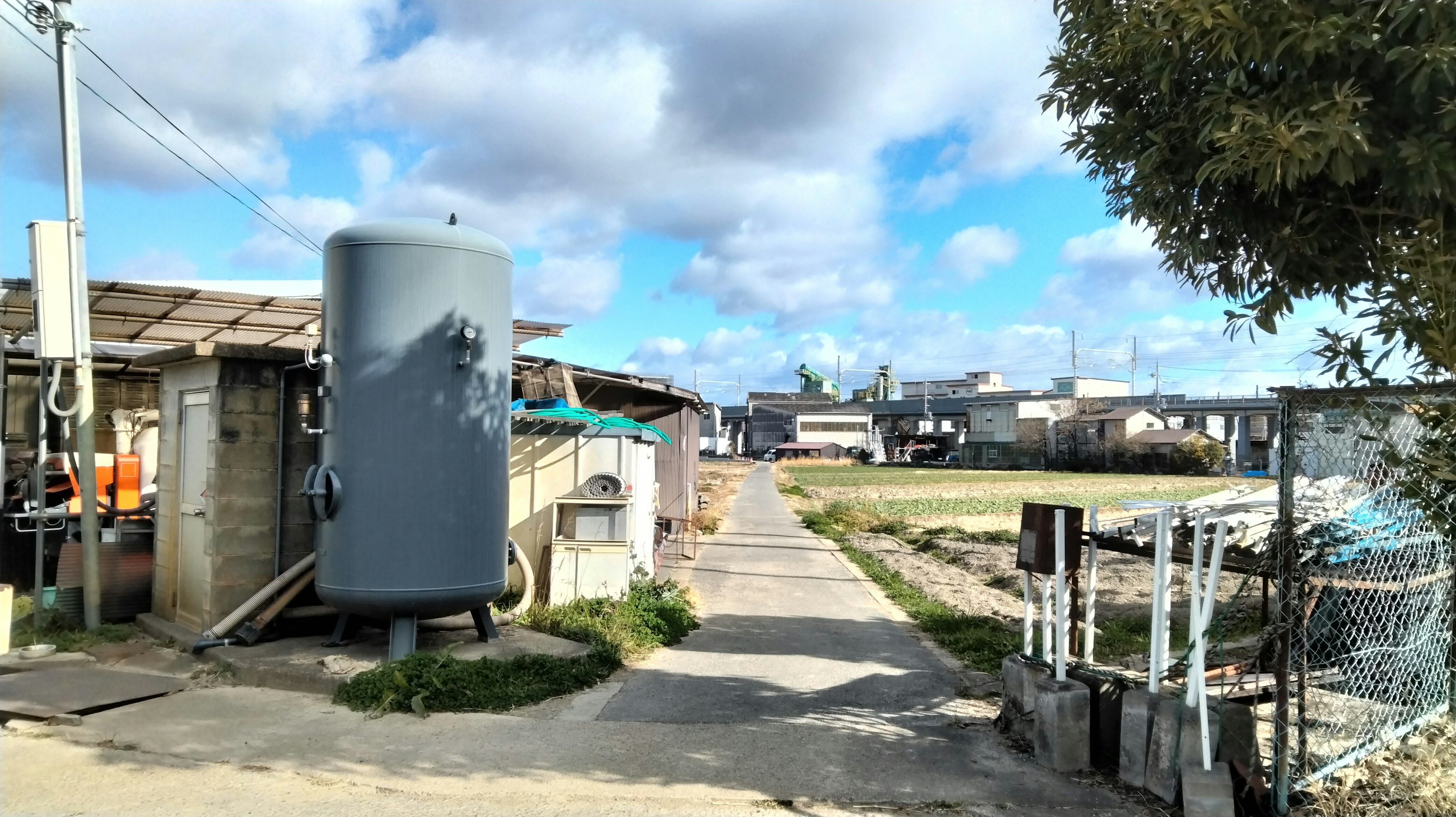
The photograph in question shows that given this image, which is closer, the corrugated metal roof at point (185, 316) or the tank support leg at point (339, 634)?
the tank support leg at point (339, 634)

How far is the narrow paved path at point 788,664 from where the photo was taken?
6.74m

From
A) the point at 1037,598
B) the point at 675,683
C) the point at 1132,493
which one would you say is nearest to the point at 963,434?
the point at 1132,493

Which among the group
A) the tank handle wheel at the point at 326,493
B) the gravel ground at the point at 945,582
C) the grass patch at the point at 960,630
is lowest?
the gravel ground at the point at 945,582

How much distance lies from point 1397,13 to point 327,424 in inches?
284

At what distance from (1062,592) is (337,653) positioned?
5.61 meters

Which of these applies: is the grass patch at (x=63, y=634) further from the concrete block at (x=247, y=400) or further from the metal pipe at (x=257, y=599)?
the concrete block at (x=247, y=400)

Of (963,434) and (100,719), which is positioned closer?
(100,719)

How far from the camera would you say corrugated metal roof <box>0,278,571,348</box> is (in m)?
11.1

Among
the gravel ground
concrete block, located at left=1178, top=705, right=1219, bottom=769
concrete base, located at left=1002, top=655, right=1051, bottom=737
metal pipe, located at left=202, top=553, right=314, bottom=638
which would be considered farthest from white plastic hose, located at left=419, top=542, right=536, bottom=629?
concrete block, located at left=1178, top=705, right=1219, bottom=769

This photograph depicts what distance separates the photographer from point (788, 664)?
27.7 ft

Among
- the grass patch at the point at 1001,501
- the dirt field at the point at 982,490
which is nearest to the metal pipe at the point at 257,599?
the dirt field at the point at 982,490

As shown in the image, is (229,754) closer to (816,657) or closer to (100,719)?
(100,719)

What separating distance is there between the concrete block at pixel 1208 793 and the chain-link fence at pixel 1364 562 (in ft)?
0.95

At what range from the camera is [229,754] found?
546cm
